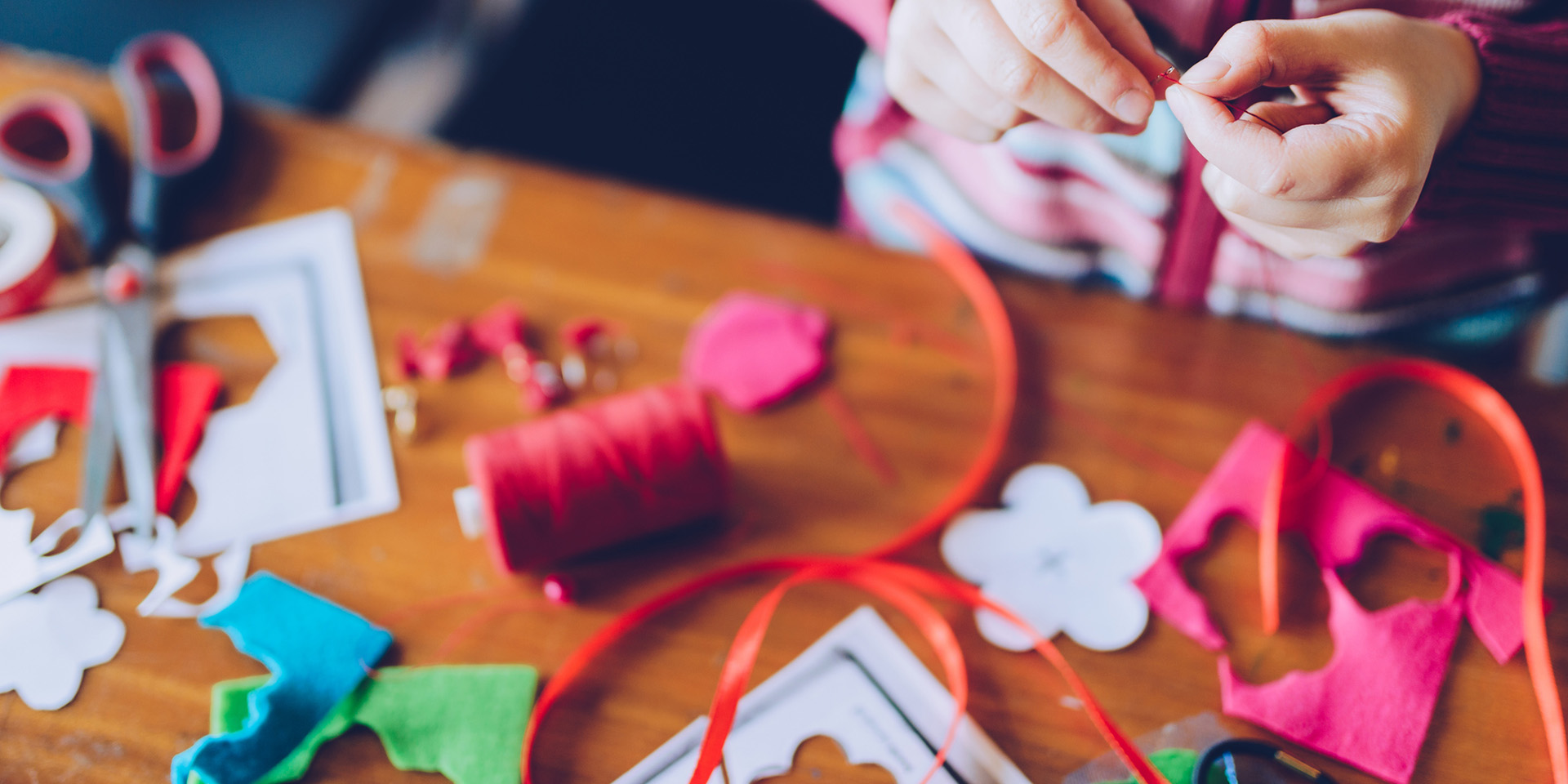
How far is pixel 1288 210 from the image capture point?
0.56 m

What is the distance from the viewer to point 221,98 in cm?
83

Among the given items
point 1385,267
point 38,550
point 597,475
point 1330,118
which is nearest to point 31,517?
point 38,550

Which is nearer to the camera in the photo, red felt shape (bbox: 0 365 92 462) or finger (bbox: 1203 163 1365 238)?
finger (bbox: 1203 163 1365 238)

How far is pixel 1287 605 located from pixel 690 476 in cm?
43

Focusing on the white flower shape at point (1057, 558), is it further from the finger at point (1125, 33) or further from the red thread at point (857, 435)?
the finger at point (1125, 33)

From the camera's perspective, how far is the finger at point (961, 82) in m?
0.62

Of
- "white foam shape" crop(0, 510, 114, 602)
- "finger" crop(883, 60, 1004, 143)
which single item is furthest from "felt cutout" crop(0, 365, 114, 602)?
"finger" crop(883, 60, 1004, 143)

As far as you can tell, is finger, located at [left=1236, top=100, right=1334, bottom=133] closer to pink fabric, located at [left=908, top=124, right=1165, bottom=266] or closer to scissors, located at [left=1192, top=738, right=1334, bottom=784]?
pink fabric, located at [left=908, top=124, right=1165, bottom=266]

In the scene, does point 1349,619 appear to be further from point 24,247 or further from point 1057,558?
point 24,247

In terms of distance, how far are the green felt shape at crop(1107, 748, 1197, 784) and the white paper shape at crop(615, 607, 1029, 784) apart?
3.4 inches

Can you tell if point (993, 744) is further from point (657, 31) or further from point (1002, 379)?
point (657, 31)

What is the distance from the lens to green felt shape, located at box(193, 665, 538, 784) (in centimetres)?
59

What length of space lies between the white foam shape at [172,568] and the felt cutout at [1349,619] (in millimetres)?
648

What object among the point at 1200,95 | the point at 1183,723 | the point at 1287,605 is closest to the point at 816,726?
the point at 1183,723
